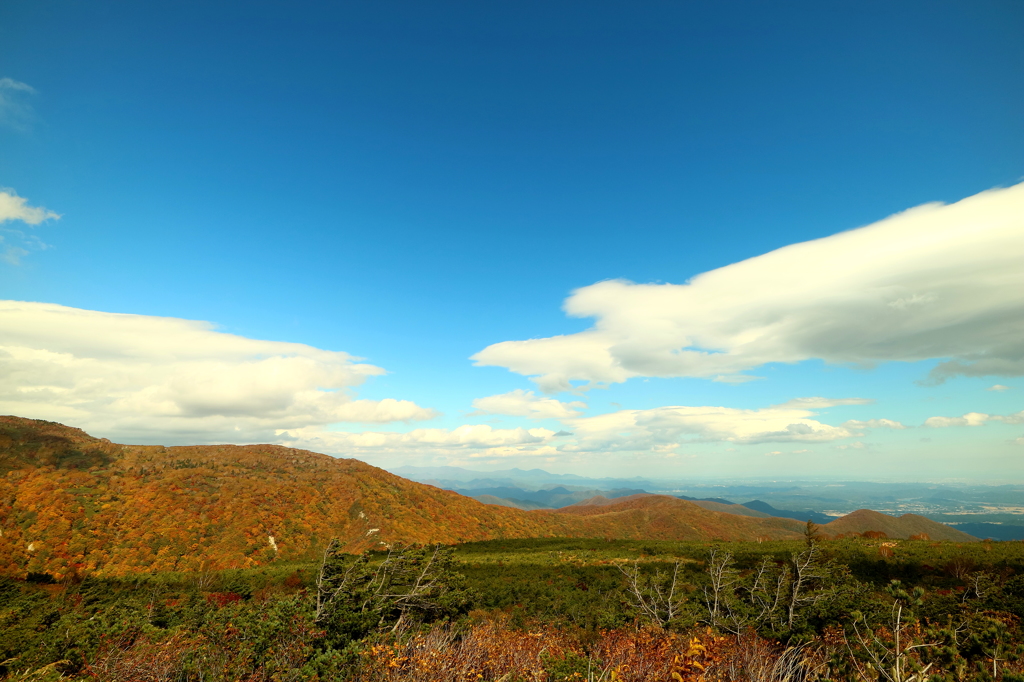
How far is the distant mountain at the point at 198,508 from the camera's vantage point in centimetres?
3625

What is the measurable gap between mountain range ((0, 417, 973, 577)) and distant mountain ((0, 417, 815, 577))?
0.13 meters

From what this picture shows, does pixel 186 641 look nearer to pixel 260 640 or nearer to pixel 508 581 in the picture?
pixel 260 640

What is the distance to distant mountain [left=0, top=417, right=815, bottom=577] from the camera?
36250 millimetres

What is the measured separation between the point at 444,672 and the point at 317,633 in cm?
553

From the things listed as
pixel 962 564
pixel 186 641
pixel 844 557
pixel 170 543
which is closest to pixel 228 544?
pixel 170 543

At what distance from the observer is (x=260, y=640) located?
37.3ft

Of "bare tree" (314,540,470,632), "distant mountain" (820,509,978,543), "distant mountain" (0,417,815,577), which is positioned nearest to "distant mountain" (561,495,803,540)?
"distant mountain" (0,417,815,577)

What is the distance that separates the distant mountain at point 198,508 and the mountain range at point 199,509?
5.0 inches

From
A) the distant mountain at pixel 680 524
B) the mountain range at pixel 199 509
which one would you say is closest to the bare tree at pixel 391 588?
the mountain range at pixel 199 509

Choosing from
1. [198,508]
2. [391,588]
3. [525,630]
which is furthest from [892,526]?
[198,508]

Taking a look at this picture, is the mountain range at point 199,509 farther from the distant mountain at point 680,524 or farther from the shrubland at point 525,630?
the shrubland at point 525,630

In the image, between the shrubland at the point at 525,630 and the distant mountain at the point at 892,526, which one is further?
the distant mountain at the point at 892,526

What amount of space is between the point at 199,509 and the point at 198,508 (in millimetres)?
219

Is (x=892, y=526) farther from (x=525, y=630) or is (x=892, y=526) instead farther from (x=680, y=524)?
(x=525, y=630)
